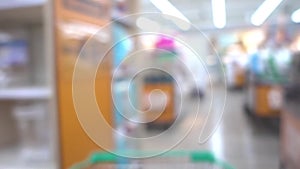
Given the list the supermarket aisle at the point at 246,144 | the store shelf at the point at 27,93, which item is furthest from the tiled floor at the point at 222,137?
the store shelf at the point at 27,93

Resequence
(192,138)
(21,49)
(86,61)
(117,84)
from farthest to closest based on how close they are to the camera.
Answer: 1. (117,84)
2. (21,49)
3. (86,61)
4. (192,138)

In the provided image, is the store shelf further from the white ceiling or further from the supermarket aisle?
the supermarket aisle

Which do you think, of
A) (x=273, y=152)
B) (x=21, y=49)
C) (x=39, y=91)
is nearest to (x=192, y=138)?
(x=39, y=91)

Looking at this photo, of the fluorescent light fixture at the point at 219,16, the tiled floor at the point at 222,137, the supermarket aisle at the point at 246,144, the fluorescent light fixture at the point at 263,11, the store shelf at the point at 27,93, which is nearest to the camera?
the tiled floor at the point at 222,137

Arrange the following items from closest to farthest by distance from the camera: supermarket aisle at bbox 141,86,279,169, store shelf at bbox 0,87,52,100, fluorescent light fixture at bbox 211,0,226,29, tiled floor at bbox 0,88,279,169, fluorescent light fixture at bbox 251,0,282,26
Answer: tiled floor at bbox 0,88,279,169, store shelf at bbox 0,87,52,100, fluorescent light fixture at bbox 251,0,282,26, fluorescent light fixture at bbox 211,0,226,29, supermarket aisle at bbox 141,86,279,169

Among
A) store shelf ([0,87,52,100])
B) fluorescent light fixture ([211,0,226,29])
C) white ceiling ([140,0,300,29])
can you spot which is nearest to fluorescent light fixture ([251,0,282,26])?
white ceiling ([140,0,300,29])

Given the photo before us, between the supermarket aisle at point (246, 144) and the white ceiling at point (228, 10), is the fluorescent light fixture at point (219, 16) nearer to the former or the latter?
the white ceiling at point (228, 10)

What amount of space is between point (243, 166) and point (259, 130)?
5.70 feet

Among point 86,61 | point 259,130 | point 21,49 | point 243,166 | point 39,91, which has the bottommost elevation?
point 243,166

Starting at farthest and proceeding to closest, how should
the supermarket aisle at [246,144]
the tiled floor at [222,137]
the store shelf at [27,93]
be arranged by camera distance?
the supermarket aisle at [246,144] < the store shelf at [27,93] < the tiled floor at [222,137]

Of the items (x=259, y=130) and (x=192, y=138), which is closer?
(x=192, y=138)

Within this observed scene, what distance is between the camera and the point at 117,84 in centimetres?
156

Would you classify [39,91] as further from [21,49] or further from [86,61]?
[21,49]

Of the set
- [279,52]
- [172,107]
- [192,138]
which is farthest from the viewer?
[172,107]
